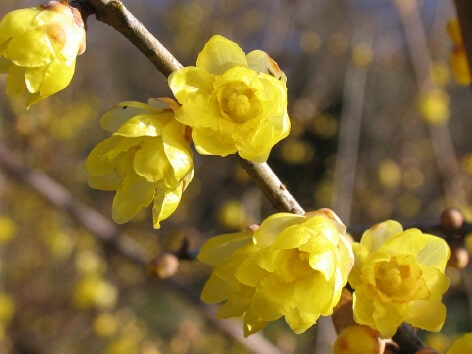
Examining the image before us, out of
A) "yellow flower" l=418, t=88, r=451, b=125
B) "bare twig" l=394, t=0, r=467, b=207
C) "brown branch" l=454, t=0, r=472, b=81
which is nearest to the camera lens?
"brown branch" l=454, t=0, r=472, b=81

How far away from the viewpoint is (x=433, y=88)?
189 inches

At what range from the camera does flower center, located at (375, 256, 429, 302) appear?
901 mm

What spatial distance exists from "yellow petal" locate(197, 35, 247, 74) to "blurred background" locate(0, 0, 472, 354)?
1435 millimetres

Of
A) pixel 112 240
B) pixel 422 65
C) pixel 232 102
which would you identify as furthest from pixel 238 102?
pixel 422 65

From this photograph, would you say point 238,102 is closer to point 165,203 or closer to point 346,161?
point 165,203

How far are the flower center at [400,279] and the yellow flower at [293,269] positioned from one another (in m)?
0.08

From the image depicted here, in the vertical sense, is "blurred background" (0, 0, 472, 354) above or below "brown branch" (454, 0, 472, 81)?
below

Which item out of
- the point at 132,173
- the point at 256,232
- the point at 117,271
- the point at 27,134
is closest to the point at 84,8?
the point at 132,173

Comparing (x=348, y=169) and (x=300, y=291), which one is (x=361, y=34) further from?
(x=300, y=291)

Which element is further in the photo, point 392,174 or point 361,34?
point 361,34

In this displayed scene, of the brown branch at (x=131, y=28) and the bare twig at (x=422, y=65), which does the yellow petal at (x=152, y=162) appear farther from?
the bare twig at (x=422, y=65)

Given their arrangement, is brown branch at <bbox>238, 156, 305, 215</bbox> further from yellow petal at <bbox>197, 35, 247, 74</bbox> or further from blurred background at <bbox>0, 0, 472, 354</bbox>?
blurred background at <bbox>0, 0, 472, 354</bbox>

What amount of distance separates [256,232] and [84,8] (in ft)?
1.33

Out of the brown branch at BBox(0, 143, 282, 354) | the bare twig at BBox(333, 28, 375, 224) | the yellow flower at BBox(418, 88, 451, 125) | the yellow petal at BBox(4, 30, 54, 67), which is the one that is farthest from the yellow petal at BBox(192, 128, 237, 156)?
the yellow flower at BBox(418, 88, 451, 125)
